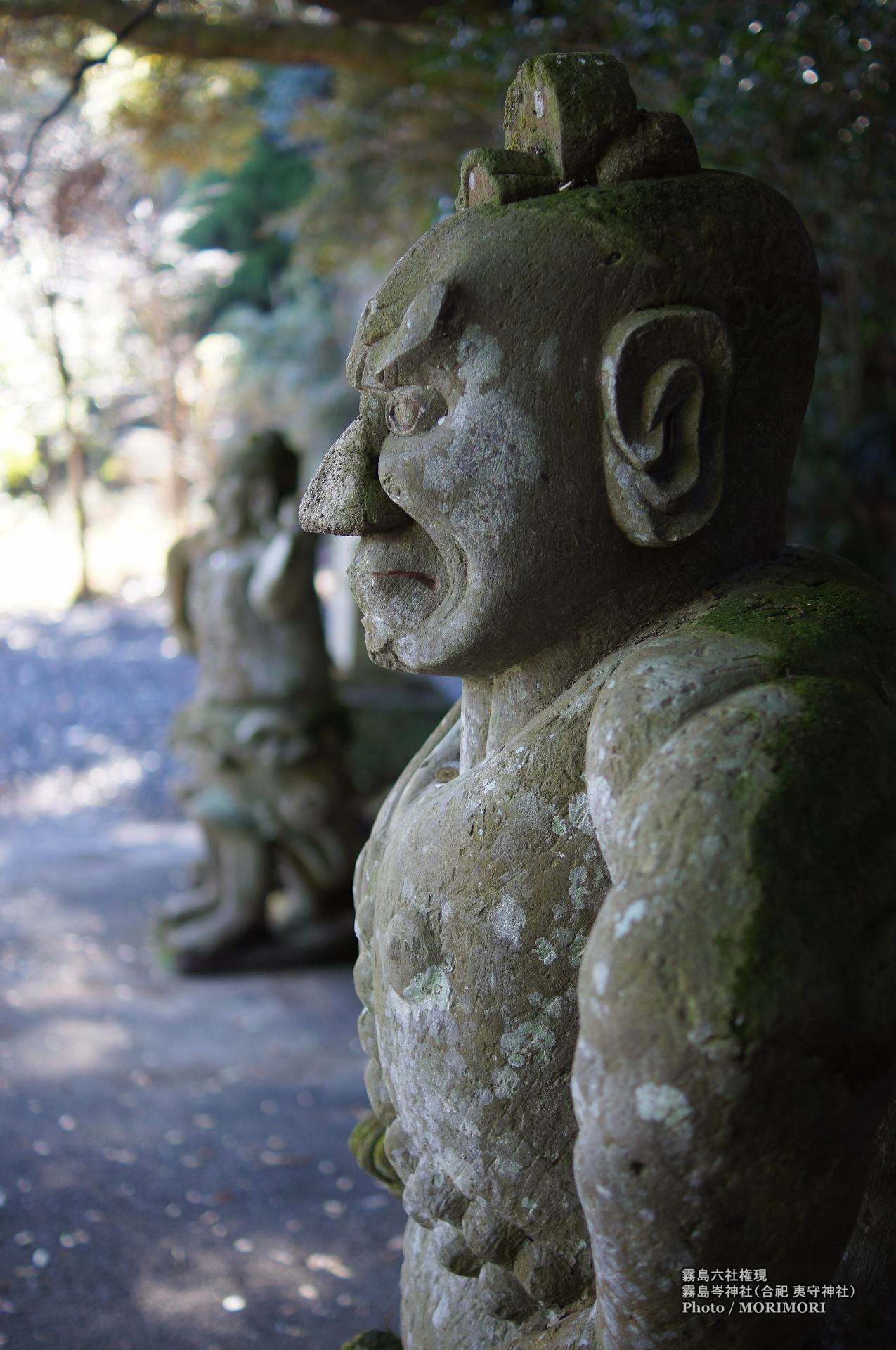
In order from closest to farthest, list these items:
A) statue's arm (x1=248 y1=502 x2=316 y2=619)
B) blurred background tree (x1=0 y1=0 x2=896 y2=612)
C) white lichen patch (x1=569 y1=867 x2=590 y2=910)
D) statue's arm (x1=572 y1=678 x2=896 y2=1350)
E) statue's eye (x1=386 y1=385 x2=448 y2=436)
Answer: statue's arm (x1=572 y1=678 x2=896 y2=1350), white lichen patch (x1=569 y1=867 x2=590 y2=910), statue's eye (x1=386 y1=385 x2=448 y2=436), blurred background tree (x1=0 y1=0 x2=896 y2=612), statue's arm (x1=248 y1=502 x2=316 y2=619)

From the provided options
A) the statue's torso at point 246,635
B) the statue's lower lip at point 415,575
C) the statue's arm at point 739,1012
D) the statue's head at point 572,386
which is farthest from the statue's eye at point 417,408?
the statue's torso at point 246,635

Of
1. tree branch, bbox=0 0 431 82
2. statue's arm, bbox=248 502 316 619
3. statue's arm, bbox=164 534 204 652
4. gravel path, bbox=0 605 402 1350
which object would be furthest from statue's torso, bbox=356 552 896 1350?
tree branch, bbox=0 0 431 82

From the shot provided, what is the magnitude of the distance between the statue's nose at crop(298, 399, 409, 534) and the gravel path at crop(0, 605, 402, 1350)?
207cm

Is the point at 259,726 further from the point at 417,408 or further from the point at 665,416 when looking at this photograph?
the point at 665,416

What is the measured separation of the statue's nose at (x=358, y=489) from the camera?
155cm

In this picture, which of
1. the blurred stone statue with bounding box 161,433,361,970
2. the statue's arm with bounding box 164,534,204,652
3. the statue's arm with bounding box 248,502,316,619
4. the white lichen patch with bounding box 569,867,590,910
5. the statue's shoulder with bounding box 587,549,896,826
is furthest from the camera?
the statue's arm with bounding box 164,534,204,652

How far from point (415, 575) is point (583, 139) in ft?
1.87

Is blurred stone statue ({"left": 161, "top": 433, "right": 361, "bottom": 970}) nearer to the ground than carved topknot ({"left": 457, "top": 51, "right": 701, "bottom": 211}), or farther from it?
nearer to the ground

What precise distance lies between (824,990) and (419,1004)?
0.56 m

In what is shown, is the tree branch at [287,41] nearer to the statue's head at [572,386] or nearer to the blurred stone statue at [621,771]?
the statue's head at [572,386]

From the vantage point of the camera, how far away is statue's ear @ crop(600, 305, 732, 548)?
54.9 inches

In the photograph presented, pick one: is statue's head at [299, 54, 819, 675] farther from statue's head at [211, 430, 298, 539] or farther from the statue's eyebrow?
statue's head at [211, 430, 298, 539]

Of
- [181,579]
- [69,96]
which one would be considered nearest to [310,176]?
[181,579]

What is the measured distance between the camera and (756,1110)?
1099 mm
